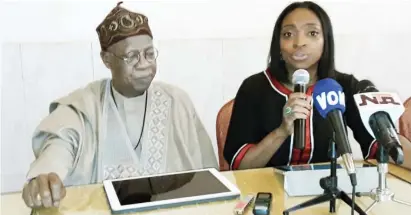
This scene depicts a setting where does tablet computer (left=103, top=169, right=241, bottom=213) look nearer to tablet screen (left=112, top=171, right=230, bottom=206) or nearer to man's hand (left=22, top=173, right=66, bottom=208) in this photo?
tablet screen (left=112, top=171, right=230, bottom=206)

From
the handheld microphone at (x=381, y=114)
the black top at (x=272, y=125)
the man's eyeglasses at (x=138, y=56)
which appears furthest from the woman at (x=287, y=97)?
the handheld microphone at (x=381, y=114)

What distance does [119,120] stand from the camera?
158cm

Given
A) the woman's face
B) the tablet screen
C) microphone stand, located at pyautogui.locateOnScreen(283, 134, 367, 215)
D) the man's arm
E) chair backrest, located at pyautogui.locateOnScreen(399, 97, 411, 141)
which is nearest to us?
microphone stand, located at pyautogui.locateOnScreen(283, 134, 367, 215)

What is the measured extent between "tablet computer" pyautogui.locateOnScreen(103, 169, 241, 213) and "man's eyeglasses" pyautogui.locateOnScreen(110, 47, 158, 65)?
37cm

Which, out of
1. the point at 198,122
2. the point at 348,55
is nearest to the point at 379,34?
the point at 348,55

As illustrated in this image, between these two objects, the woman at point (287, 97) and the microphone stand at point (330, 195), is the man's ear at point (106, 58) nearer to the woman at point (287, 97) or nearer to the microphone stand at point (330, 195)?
the woman at point (287, 97)

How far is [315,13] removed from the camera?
1.71 m

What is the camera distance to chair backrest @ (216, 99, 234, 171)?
5.67 feet

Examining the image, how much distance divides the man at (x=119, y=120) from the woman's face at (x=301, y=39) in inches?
16.7

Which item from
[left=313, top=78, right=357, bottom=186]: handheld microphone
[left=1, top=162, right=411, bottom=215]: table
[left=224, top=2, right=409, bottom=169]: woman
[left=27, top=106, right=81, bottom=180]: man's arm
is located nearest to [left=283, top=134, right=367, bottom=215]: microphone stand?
[left=1, top=162, right=411, bottom=215]: table

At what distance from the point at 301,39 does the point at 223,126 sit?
402 mm

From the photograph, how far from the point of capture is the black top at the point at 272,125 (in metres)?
1.69

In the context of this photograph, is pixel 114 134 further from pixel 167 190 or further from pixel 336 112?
pixel 336 112

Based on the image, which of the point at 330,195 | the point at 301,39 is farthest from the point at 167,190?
the point at 301,39
